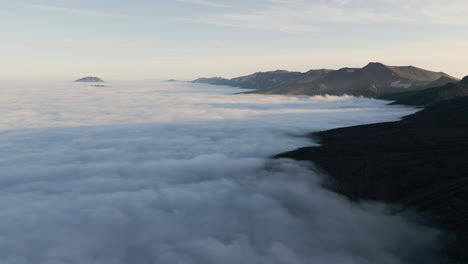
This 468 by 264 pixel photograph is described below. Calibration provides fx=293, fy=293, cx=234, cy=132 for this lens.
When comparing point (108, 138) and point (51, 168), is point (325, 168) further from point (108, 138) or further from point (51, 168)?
point (108, 138)

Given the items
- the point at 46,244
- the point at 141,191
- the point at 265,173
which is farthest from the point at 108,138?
the point at 46,244

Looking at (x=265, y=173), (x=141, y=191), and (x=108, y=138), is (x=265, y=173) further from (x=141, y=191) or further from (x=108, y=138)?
(x=108, y=138)

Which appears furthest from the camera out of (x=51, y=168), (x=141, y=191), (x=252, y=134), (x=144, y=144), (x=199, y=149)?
(x=252, y=134)

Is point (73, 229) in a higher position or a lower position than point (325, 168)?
lower

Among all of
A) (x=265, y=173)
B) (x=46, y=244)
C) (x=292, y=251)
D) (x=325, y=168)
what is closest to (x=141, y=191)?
(x=46, y=244)

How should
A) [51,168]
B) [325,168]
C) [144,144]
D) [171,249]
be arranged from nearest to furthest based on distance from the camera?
[171,249]
[325,168]
[51,168]
[144,144]

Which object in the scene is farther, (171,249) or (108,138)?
(108,138)
